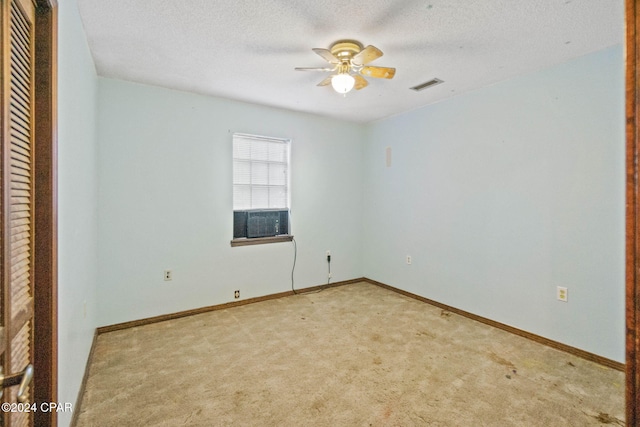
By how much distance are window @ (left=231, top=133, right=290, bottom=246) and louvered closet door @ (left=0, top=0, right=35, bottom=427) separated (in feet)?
8.58

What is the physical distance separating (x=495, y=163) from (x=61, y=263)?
3494 mm

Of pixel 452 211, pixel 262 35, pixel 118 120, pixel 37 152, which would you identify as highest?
pixel 262 35

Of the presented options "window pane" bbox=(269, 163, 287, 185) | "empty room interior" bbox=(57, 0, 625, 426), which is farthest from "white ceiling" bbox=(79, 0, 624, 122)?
"window pane" bbox=(269, 163, 287, 185)

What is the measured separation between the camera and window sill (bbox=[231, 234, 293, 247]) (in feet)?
12.1

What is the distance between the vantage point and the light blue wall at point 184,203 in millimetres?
2996

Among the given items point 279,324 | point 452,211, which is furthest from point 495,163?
point 279,324

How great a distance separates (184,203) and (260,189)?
931mm

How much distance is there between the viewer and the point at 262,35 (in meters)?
2.19

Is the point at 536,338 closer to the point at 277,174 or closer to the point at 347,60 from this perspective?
the point at 347,60

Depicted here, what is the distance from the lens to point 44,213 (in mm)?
1189

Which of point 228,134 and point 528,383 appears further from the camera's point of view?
point 228,134

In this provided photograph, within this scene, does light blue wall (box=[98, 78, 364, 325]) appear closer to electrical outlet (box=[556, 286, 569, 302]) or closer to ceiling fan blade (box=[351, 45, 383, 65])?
ceiling fan blade (box=[351, 45, 383, 65])

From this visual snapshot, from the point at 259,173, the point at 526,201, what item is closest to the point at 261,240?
the point at 259,173

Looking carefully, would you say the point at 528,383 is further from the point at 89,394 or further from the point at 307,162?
the point at 307,162
